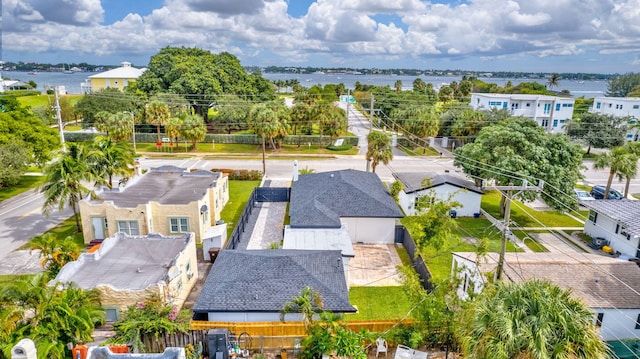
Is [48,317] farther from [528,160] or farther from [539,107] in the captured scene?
[539,107]

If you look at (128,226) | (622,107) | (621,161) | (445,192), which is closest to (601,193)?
(621,161)

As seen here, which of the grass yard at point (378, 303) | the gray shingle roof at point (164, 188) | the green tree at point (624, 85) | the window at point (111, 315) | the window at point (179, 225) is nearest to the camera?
the window at point (111, 315)

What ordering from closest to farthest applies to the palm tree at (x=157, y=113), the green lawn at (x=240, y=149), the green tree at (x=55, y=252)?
the green tree at (x=55, y=252) < the palm tree at (x=157, y=113) < the green lawn at (x=240, y=149)

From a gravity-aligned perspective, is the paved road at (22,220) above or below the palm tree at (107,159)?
below

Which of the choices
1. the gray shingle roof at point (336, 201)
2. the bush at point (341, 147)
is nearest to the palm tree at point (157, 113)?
the bush at point (341, 147)

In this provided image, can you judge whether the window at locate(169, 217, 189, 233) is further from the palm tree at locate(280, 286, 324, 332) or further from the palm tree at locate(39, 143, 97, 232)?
the palm tree at locate(280, 286, 324, 332)

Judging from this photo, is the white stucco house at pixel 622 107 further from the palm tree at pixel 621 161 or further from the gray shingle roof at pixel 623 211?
the gray shingle roof at pixel 623 211

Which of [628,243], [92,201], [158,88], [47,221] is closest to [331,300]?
[92,201]
